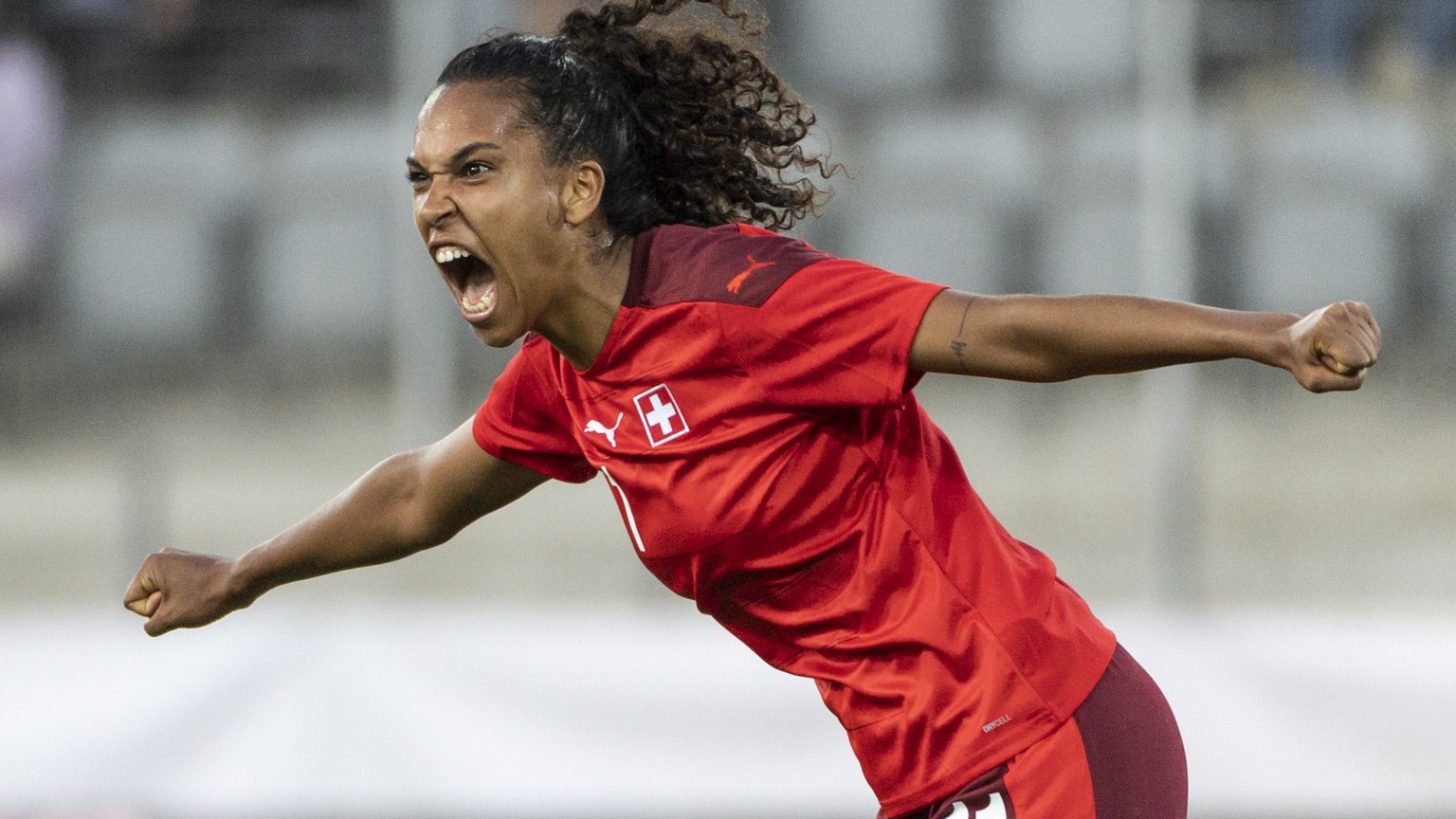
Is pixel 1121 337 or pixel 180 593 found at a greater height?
pixel 1121 337

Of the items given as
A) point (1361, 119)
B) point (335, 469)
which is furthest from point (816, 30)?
point (335, 469)

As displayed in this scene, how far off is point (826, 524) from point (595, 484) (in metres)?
2.25

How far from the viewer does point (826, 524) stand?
1748 millimetres

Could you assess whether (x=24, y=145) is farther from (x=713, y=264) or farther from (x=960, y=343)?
(x=960, y=343)

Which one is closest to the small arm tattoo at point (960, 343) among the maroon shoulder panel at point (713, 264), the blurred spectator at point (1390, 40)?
the maroon shoulder panel at point (713, 264)

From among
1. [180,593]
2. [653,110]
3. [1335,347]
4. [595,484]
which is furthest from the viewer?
[595,484]

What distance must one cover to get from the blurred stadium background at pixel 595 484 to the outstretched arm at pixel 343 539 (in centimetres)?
161

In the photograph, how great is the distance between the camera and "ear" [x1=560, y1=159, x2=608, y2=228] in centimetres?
178

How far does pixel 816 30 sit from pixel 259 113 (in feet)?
4.08

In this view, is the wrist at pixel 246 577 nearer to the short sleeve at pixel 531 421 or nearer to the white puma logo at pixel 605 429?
the short sleeve at pixel 531 421

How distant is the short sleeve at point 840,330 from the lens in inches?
63.5

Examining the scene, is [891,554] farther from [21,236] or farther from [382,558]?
[21,236]

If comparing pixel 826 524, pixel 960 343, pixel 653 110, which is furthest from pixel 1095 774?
pixel 653 110

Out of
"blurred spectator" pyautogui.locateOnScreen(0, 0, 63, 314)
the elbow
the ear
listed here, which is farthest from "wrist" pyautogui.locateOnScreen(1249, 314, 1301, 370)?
"blurred spectator" pyautogui.locateOnScreen(0, 0, 63, 314)
